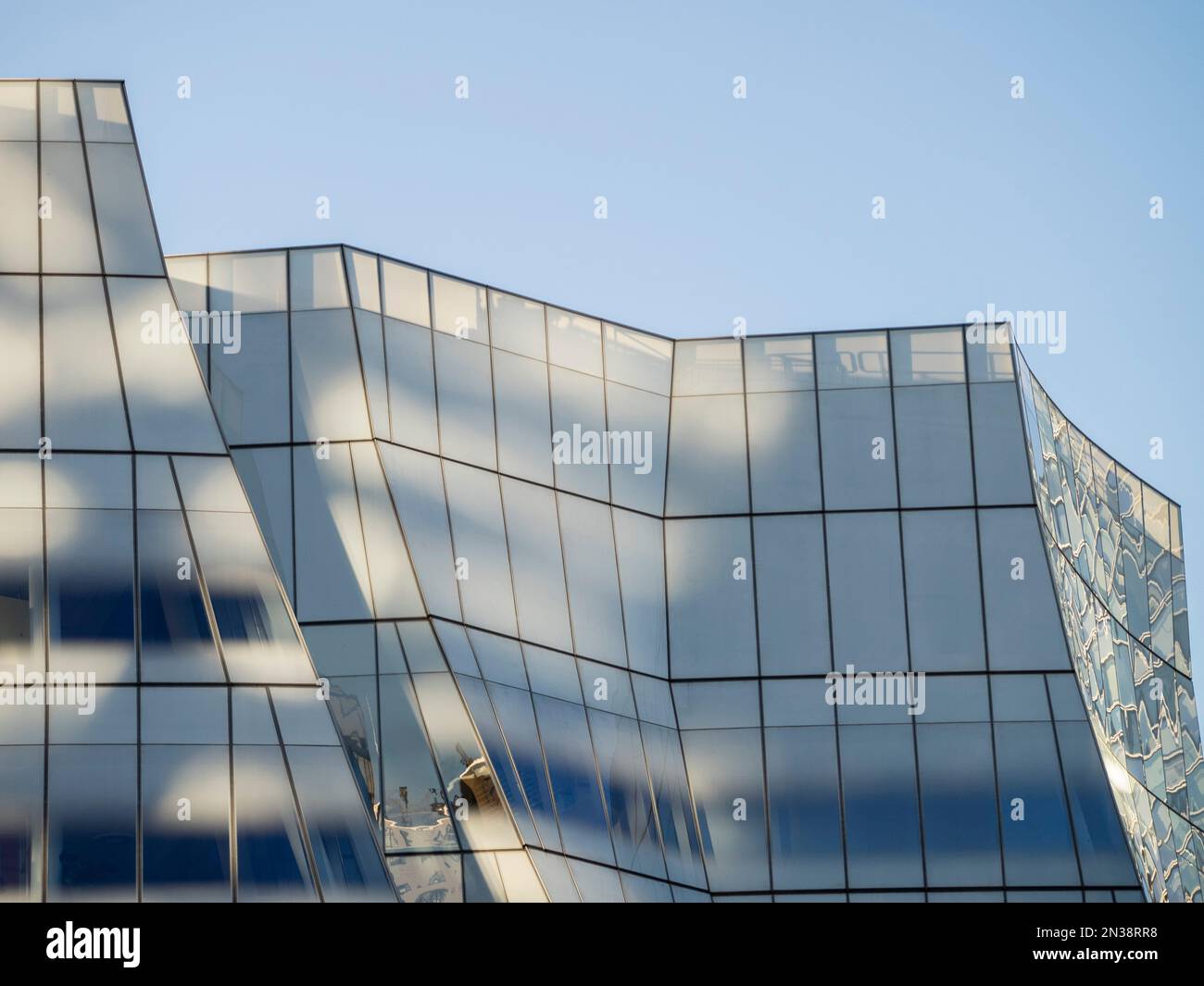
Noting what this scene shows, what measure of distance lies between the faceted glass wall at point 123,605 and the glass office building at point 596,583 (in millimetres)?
66

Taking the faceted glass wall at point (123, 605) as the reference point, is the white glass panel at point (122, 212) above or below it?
above

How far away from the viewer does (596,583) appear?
96.6 feet

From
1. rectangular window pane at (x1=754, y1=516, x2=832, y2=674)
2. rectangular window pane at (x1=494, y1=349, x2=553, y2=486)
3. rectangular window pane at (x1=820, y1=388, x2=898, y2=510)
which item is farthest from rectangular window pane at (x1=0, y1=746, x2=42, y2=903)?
rectangular window pane at (x1=820, y1=388, x2=898, y2=510)

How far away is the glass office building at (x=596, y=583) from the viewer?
21.8 m

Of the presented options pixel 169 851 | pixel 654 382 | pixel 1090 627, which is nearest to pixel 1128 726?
pixel 1090 627

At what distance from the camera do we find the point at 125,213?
23188 millimetres

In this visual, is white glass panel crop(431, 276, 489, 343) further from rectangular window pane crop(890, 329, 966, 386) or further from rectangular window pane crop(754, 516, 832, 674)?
rectangular window pane crop(890, 329, 966, 386)

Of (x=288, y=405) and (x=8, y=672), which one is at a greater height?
(x=288, y=405)

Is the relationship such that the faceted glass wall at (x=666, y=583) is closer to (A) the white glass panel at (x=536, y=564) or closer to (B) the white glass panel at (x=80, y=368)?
(A) the white glass panel at (x=536, y=564)

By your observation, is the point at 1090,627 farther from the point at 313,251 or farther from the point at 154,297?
the point at 154,297

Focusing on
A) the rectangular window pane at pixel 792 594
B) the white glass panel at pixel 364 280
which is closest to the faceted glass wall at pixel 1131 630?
the rectangular window pane at pixel 792 594

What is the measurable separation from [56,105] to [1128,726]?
22.0m

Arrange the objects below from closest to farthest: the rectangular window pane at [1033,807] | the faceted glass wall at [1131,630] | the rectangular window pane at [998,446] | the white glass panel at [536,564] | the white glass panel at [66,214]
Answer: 1. the white glass panel at [66,214]
2. the rectangular window pane at [1033,807]
3. the white glass panel at [536,564]
4. the faceted glass wall at [1131,630]
5. the rectangular window pane at [998,446]

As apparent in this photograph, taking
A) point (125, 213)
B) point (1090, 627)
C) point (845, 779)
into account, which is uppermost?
point (125, 213)
